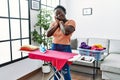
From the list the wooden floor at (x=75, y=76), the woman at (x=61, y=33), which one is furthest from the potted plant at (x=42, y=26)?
the woman at (x=61, y=33)

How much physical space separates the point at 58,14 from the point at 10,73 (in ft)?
4.98

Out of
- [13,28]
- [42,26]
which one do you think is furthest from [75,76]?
[13,28]

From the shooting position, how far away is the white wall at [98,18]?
3.74m

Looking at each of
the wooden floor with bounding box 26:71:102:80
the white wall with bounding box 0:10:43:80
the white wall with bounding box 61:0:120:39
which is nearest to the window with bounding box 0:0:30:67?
the white wall with bounding box 0:10:43:80

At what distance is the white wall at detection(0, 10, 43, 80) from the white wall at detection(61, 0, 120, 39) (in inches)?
61.7

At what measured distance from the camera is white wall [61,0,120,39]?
374cm

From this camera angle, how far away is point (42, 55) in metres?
1.72

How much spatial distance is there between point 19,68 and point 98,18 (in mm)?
2575

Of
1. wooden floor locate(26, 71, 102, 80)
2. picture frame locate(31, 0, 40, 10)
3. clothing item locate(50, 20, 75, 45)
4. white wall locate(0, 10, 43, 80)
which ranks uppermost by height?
picture frame locate(31, 0, 40, 10)

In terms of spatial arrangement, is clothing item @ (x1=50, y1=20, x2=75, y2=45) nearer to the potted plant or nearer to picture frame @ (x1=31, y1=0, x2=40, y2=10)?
the potted plant

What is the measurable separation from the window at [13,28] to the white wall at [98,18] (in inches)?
70.7

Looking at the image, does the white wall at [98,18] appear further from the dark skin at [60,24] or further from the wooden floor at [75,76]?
the dark skin at [60,24]

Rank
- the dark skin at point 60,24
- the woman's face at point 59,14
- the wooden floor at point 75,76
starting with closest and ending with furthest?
the dark skin at point 60,24 → the woman's face at point 59,14 → the wooden floor at point 75,76

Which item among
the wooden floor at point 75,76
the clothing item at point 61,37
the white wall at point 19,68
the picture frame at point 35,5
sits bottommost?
the wooden floor at point 75,76
